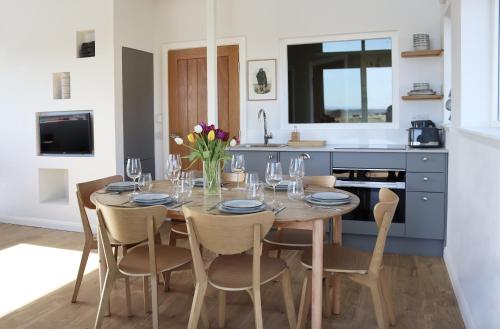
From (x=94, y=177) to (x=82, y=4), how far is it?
72.7 inches

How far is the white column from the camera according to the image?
189 inches

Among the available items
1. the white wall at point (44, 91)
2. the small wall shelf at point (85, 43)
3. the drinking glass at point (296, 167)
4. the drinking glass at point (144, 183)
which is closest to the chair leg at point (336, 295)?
the drinking glass at point (296, 167)

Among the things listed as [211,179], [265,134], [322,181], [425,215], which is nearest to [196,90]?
[265,134]

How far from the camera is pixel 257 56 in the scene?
503cm

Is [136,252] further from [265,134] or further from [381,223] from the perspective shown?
[265,134]

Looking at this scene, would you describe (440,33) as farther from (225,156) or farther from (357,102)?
(225,156)

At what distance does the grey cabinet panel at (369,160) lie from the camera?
3982mm

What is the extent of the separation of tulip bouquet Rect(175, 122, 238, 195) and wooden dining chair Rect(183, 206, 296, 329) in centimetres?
54

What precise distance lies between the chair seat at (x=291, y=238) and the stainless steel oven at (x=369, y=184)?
4.15 ft

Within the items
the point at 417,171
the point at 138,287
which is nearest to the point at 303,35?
the point at 417,171

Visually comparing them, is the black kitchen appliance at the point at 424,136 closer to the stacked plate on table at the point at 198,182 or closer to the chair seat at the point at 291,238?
the chair seat at the point at 291,238

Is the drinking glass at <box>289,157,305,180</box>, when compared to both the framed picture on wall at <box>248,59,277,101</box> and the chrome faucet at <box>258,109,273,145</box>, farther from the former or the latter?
the framed picture on wall at <box>248,59,277,101</box>

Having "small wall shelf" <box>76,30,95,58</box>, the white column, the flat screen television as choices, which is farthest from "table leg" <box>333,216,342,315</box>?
"small wall shelf" <box>76,30,95,58</box>

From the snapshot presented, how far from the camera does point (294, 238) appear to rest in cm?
290
